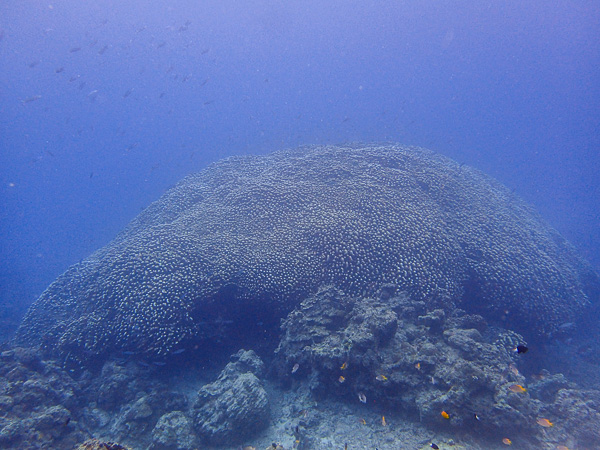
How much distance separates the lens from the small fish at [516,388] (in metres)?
5.16

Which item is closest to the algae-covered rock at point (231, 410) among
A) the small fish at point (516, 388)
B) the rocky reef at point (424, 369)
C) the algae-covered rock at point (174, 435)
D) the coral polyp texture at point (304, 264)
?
the algae-covered rock at point (174, 435)

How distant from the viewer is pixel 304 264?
8.61 metres

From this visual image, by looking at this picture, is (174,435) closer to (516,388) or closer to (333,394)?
(333,394)

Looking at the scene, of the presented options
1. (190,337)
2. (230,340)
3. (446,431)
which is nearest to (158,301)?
(190,337)

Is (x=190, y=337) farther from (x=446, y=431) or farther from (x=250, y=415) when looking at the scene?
(x=446, y=431)

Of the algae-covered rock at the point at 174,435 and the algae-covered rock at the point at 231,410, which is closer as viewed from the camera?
the algae-covered rock at the point at 174,435

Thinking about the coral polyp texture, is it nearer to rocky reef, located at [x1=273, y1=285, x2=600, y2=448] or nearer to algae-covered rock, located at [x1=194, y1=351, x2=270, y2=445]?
rocky reef, located at [x1=273, y1=285, x2=600, y2=448]

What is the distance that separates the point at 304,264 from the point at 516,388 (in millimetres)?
5465

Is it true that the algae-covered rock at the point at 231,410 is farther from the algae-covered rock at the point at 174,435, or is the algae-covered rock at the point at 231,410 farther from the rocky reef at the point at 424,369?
the rocky reef at the point at 424,369

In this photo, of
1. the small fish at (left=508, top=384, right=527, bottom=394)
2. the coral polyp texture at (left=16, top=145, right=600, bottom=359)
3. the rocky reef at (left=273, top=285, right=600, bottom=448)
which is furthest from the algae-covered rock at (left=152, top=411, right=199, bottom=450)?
the small fish at (left=508, top=384, right=527, bottom=394)

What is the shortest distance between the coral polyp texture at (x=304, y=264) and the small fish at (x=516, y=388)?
2.95m

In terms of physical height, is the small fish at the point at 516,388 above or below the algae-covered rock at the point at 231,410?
above

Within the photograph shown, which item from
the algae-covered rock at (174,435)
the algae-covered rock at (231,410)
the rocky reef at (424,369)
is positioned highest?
the rocky reef at (424,369)

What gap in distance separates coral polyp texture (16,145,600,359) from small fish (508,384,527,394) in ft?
9.67
